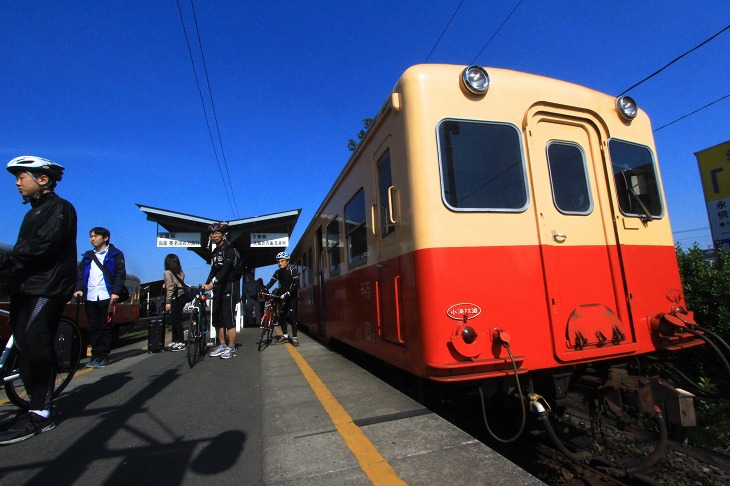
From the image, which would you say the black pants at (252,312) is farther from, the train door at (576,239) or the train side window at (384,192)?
the train door at (576,239)

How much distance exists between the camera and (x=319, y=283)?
7.27 metres

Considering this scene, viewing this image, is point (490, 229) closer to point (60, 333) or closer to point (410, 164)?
point (410, 164)

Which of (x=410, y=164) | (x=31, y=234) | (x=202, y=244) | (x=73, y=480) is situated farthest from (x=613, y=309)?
(x=202, y=244)

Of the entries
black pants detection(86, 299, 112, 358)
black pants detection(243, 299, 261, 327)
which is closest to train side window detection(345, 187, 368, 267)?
black pants detection(86, 299, 112, 358)

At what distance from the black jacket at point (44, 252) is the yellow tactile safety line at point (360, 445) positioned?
7.39 ft

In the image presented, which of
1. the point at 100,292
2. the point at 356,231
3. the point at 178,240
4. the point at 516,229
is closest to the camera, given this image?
the point at 516,229

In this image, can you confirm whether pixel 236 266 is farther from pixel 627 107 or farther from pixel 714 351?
pixel 714 351

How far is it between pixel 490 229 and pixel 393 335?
1145mm

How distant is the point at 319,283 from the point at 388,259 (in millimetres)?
4223

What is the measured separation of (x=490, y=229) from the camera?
2.69 meters

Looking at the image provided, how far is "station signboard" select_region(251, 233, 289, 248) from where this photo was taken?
46.3 feet

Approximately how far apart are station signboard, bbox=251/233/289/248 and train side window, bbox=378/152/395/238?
11.2 m

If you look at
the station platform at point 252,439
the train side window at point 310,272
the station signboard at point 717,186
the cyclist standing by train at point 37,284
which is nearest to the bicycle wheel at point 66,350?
the station platform at point 252,439

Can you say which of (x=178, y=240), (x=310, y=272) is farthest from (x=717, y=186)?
(x=178, y=240)
